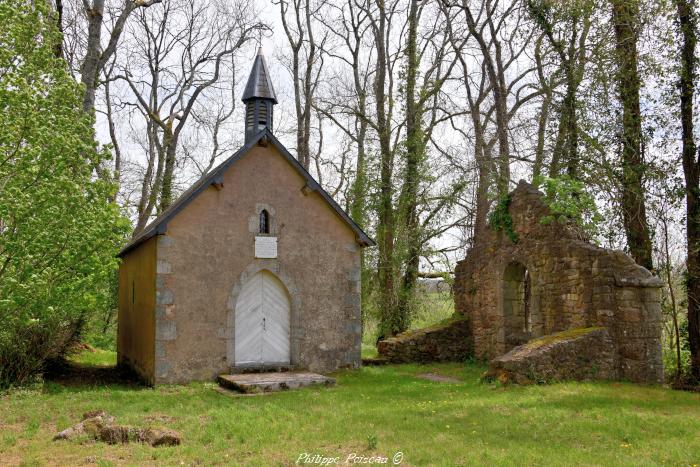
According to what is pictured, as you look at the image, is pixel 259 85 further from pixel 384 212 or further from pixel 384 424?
pixel 384 424

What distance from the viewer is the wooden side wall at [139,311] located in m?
12.9

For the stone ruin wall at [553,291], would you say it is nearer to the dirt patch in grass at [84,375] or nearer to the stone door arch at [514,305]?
the stone door arch at [514,305]

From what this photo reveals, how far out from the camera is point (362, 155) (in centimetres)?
2300

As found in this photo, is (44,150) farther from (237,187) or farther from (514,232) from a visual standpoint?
(514,232)

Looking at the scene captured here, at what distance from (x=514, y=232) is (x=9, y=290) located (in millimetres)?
10553

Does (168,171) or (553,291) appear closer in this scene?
(553,291)

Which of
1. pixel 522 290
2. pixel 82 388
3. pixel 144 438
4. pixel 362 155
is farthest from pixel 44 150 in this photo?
pixel 362 155

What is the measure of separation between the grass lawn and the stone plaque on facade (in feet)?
10.4

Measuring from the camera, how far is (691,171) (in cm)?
1240

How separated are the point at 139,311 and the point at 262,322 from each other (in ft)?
9.64

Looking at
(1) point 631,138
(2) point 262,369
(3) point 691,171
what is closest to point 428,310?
(2) point 262,369

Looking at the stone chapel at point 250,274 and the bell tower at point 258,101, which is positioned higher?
the bell tower at point 258,101

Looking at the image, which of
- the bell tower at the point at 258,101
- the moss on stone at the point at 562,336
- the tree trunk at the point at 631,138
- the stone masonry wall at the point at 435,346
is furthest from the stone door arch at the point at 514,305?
the bell tower at the point at 258,101

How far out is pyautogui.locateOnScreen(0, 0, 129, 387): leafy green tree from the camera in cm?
848
